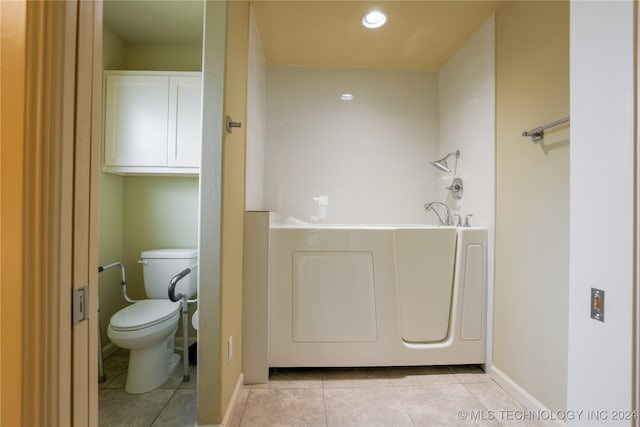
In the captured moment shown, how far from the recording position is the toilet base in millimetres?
1740

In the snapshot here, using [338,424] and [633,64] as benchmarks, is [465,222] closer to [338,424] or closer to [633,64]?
[338,424]

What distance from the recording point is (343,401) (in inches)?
64.9

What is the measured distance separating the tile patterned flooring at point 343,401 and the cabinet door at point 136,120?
1435mm

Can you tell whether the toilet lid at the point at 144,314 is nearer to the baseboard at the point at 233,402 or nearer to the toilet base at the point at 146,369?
the toilet base at the point at 146,369

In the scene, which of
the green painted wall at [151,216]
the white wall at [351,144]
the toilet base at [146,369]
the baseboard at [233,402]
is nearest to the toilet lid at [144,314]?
the toilet base at [146,369]

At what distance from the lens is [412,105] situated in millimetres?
2758

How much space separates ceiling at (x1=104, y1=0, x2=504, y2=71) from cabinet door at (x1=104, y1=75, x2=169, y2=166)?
0.40 metres

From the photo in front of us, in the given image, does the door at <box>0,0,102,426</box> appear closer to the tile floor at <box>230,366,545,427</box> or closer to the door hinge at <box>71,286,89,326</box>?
the door hinge at <box>71,286,89,326</box>

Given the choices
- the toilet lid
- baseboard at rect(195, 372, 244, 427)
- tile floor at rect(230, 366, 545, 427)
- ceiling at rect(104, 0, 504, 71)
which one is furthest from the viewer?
ceiling at rect(104, 0, 504, 71)

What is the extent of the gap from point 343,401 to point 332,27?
2.34 meters

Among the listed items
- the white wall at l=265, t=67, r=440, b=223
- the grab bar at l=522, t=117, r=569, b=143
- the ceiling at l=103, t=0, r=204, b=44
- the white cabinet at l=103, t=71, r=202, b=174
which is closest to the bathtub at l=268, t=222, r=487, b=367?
the grab bar at l=522, t=117, r=569, b=143

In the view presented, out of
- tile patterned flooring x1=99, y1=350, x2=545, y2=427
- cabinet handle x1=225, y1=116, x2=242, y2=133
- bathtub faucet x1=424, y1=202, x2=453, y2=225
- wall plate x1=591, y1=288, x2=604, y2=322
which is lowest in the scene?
tile patterned flooring x1=99, y1=350, x2=545, y2=427

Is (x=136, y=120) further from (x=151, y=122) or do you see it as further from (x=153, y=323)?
(x=153, y=323)

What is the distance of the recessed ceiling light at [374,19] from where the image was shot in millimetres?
1935
